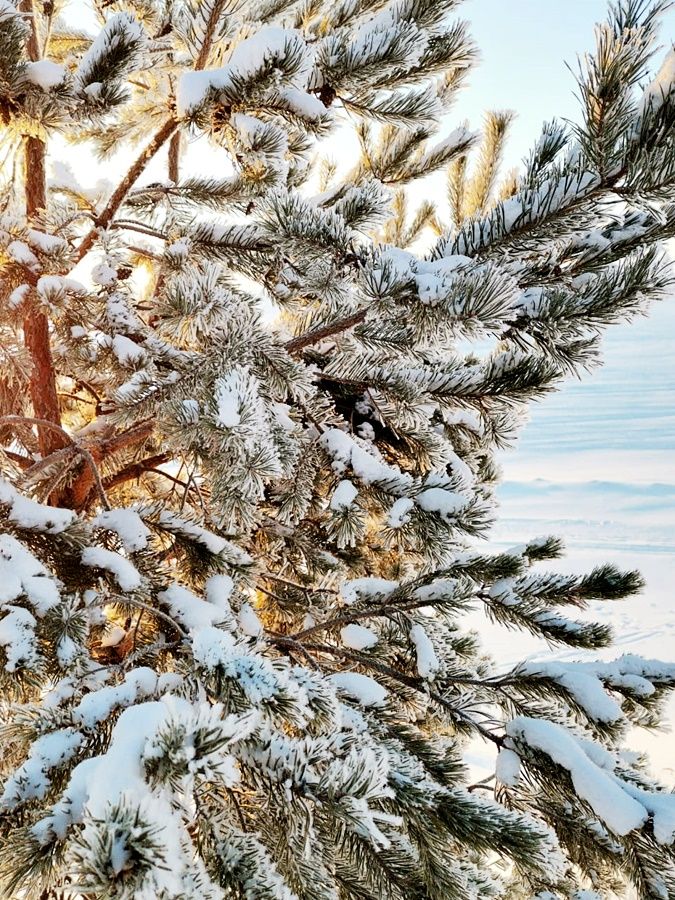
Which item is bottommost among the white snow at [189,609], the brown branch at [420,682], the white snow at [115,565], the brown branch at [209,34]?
the brown branch at [420,682]

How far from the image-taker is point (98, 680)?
134 centimetres

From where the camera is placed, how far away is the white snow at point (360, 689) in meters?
1.59

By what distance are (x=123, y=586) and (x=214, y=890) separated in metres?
0.90

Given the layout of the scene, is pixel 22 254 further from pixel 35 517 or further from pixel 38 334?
pixel 35 517

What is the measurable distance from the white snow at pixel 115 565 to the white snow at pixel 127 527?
10 centimetres

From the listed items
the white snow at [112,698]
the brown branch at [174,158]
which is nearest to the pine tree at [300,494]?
the white snow at [112,698]

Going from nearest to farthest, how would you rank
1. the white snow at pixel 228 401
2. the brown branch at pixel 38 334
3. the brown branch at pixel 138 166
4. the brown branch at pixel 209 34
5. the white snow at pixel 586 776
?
the white snow at pixel 586 776
the white snow at pixel 228 401
the brown branch at pixel 209 34
the brown branch at pixel 138 166
the brown branch at pixel 38 334

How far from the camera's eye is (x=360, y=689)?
160 centimetres

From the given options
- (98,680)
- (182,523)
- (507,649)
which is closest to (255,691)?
(98,680)

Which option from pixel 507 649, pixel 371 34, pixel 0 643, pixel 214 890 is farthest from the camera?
pixel 507 649

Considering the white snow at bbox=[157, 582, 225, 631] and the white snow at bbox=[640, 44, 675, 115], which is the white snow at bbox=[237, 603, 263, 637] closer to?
the white snow at bbox=[157, 582, 225, 631]

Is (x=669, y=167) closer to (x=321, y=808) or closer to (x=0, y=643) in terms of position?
(x=321, y=808)

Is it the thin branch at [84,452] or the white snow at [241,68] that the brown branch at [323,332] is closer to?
the white snow at [241,68]

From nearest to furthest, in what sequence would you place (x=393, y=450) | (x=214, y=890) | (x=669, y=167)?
(x=214, y=890)
(x=669, y=167)
(x=393, y=450)
